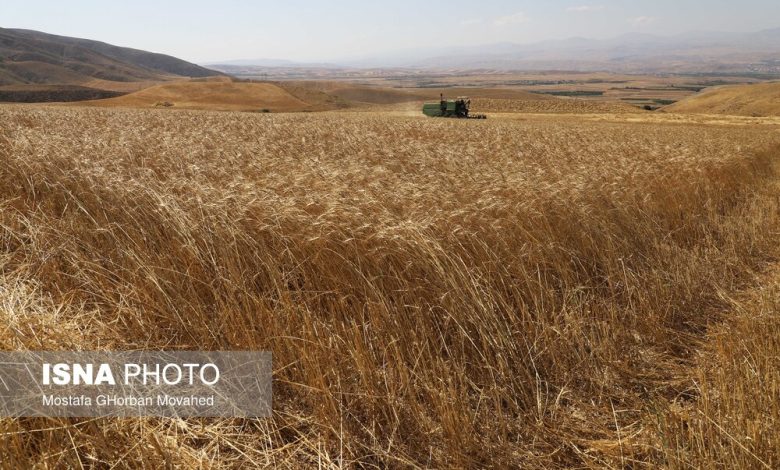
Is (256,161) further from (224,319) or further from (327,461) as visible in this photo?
(327,461)

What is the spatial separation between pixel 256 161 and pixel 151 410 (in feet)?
17.6

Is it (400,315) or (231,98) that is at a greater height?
(231,98)

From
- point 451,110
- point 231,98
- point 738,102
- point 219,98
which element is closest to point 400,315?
point 451,110

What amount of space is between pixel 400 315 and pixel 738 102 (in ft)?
282

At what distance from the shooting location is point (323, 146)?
12.2 meters

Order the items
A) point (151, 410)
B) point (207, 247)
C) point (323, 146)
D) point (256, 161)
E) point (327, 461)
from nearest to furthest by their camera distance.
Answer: point (327, 461)
point (151, 410)
point (207, 247)
point (256, 161)
point (323, 146)

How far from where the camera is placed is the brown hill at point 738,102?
62541mm

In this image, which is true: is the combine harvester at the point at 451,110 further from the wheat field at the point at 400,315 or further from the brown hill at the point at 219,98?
the wheat field at the point at 400,315

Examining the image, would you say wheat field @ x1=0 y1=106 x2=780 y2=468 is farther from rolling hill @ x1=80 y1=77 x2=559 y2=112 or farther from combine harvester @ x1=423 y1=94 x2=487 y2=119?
rolling hill @ x1=80 y1=77 x2=559 y2=112

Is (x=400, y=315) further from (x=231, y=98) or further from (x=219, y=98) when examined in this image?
(x=219, y=98)

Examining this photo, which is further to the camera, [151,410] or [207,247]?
[207,247]

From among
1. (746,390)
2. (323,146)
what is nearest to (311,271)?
(746,390)

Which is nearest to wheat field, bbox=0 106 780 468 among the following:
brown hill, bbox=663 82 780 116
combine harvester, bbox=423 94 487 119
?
combine harvester, bbox=423 94 487 119

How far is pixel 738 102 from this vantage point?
2746 inches
